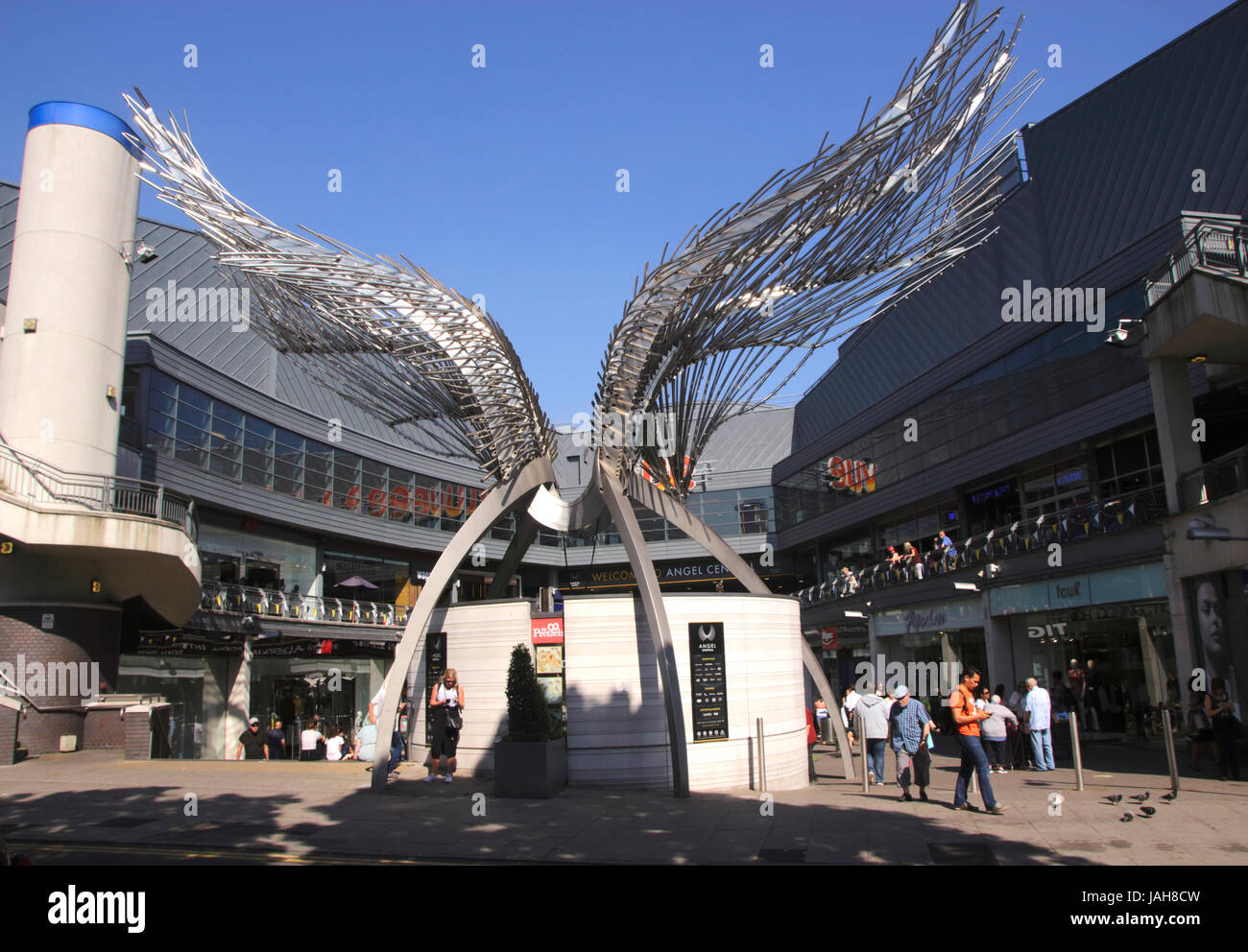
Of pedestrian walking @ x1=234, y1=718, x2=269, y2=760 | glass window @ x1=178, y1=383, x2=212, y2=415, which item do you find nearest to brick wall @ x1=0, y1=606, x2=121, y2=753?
pedestrian walking @ x1=234, y1=718, x2=269, y2=760

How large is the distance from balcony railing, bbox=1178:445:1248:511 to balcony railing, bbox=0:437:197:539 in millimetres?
Result: 20843

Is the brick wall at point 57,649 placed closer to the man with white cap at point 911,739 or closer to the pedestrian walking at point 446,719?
the pedestrian walking at point 446,719

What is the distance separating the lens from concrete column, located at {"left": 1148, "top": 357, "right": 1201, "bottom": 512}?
16797 mm

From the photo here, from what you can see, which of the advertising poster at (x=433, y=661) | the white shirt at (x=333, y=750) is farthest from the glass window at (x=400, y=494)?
the advertising poster at (x=433, y=661)

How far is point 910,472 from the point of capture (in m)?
35.1

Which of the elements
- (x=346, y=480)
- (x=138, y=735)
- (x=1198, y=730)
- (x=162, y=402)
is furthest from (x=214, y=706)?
(x=1198, y=730)

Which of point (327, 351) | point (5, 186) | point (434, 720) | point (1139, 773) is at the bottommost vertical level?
point (1139, 773)

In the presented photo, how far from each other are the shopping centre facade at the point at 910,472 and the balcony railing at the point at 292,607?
0.37 ft

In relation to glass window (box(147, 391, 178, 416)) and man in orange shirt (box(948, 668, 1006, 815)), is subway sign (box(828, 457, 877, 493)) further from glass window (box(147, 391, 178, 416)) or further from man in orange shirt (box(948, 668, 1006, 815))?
man in orange shirt (box(948, 668, 1006, 815))

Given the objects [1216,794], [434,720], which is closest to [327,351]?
[434,720]

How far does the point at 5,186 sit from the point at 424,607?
24.2 metres

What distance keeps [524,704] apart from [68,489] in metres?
13.7
